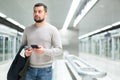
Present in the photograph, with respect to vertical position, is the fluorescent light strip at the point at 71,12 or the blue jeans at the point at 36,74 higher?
the fluorescent light strip at the point at 71,12

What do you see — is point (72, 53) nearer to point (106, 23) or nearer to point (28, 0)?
point (28, 0)

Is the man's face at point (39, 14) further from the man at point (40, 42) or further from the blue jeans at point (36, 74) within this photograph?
the blue jeans at point (36, 74)

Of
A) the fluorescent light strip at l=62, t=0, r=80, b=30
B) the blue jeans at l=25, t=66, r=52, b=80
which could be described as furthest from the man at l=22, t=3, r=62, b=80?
the fluorescent light strip at l=62, t=0, r=80, b=30

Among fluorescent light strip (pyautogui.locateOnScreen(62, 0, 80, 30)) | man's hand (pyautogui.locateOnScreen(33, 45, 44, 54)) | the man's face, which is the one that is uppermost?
fluorescent light strip (pyautogui.locateOnScreen(62, 0, 80, 30))

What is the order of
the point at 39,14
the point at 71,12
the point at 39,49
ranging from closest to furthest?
1. the point at 39,49
2. the point at 39,14
3. the point at 71,12

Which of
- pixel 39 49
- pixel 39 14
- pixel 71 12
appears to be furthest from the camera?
pixel 71 12

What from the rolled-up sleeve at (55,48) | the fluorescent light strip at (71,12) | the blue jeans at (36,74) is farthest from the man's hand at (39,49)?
the fluorescent light strip at (71,12)

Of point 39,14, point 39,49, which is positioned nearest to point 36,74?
point 39,49

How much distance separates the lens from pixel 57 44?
1838 millimetres

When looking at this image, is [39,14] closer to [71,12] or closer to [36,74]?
[36,74]

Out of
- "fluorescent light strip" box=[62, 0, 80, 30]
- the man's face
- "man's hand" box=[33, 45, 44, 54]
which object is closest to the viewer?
"man's hand" box=[33, 45, 44, 54]

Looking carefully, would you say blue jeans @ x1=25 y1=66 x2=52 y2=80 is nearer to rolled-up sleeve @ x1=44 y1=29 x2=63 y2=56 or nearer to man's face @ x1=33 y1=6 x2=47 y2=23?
rolled-up sleeve @ x1=44 y1=29 x2=63 y2=56

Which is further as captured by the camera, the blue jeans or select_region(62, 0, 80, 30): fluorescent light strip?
select_region(62, 0, 80, 30): fluorescent light strip

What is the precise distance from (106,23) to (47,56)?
18.2 feet
